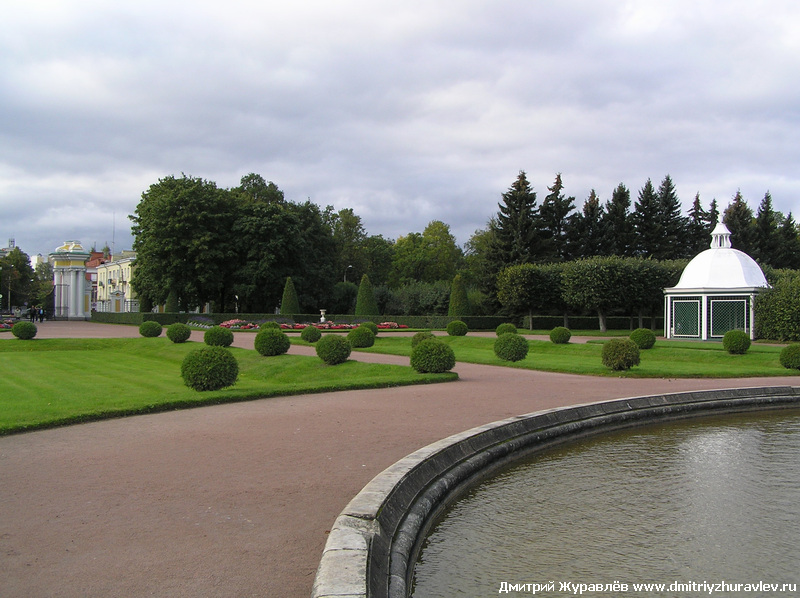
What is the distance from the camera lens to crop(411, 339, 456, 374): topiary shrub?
15.9 metres

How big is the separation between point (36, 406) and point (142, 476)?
6.49 metres

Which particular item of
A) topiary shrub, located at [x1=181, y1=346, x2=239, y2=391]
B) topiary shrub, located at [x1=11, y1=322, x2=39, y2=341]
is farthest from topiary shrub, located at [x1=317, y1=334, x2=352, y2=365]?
topiary shrub, located at [x1=11, y1=322, x2=39, y2=341]

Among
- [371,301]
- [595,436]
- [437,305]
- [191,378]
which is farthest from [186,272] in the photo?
[595,436]

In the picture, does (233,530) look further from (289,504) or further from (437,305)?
(437,305)

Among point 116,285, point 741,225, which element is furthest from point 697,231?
point 116,285

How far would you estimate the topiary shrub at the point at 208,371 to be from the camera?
12.9 m

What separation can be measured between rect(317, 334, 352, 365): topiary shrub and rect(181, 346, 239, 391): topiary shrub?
5.43 meters

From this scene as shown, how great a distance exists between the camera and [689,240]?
5881 centimetres

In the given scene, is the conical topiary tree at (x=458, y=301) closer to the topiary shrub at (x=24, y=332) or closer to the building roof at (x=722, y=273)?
the building roof at (x=722, y=273)

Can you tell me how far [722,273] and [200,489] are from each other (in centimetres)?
3133

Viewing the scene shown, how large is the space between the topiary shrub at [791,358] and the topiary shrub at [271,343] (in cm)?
1501

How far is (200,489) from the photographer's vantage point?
19.7 ft

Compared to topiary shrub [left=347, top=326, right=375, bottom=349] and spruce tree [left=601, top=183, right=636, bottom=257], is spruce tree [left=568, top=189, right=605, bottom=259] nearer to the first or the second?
spruce tree [left=601, top=183, right=636, bottom=257]

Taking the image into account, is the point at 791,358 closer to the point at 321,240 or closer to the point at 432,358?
the point at 432,358
